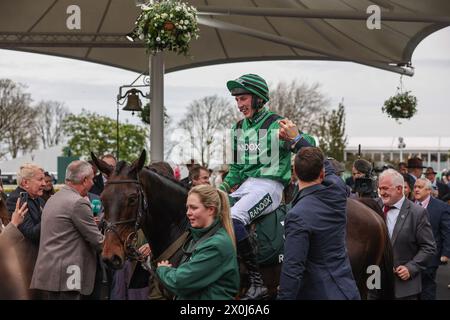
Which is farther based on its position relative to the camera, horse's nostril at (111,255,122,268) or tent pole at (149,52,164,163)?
tent pole at (149,52,164,163)

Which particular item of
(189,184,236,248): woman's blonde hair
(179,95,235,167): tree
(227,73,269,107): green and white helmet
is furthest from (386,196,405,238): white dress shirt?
(179,95,235,167): tree

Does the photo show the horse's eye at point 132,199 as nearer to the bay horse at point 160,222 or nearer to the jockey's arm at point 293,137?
the bay horse at point 160,222

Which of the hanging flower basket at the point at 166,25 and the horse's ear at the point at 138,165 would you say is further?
the hanging flower basket at the point at 166,25

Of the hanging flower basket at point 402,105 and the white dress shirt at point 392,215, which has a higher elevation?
the hanging flower basket at point 402,105

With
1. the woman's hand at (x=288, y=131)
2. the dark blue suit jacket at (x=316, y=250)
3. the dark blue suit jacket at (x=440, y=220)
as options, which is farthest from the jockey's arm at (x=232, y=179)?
the dark blue suit jacket at (x=440, y=220)

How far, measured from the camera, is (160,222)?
677 centimetres

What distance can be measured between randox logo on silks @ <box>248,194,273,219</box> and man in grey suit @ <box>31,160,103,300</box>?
179 centimetres

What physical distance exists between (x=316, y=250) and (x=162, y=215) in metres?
2.04

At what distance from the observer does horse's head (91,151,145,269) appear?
19.9ft

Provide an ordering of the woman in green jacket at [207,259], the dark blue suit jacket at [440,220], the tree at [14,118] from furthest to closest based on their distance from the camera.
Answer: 1. the tree at [14,118]
2. the dark blue suit jacket at [440,220]
3. the woman in green jacket at [207,259]

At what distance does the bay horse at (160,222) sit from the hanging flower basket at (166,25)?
16.6 feet

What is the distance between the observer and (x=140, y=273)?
22.9ft

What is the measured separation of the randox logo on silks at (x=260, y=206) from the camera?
6.59 m

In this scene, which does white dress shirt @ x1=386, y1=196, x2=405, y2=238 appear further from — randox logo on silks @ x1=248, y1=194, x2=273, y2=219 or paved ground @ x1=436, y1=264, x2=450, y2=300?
paved ground @ x1=436, y1=264, x2=450, y2=300
